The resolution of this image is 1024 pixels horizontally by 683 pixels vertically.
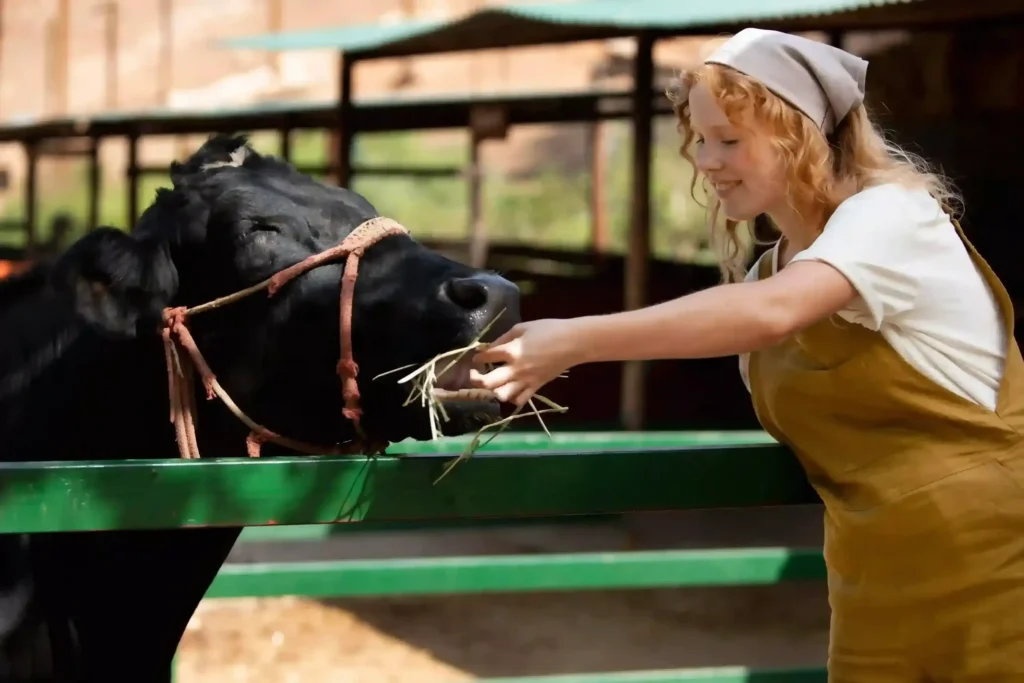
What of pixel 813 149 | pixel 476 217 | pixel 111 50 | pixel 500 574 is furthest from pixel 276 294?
pixel 111 50

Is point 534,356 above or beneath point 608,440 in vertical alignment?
above

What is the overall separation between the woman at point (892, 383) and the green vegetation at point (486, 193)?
57.5 feet

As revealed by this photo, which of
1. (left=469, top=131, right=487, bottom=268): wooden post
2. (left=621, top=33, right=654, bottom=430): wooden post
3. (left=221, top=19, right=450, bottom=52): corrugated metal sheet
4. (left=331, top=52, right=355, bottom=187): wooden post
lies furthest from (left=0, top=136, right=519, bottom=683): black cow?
(left=469, top=131, right=487, bottom=268): wooden post

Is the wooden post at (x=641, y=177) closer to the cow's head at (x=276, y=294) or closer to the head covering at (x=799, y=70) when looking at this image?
the cow's head at (x=276, y=294)

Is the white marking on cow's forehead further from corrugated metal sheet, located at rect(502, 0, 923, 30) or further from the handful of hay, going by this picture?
corrugated metal sheet, located at rect(502, 0, 923, 30)

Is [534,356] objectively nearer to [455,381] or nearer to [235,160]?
[455,381]

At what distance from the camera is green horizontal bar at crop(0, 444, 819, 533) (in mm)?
1744

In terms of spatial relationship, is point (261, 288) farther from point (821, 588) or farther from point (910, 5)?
point (821, 588)

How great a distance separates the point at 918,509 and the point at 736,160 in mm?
563

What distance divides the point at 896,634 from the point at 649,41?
5.30 meters

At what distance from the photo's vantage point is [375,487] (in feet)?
6.00

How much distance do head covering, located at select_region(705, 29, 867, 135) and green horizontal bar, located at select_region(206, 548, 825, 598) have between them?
5.32 ft

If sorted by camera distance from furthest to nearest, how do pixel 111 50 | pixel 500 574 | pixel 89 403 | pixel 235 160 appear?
pixel 111 50, pixel 500 574, pixel 235 160, pixel 89 403

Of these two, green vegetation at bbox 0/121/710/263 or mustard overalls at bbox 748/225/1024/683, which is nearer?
mustard overalls at bbox 748/225/1024/683
